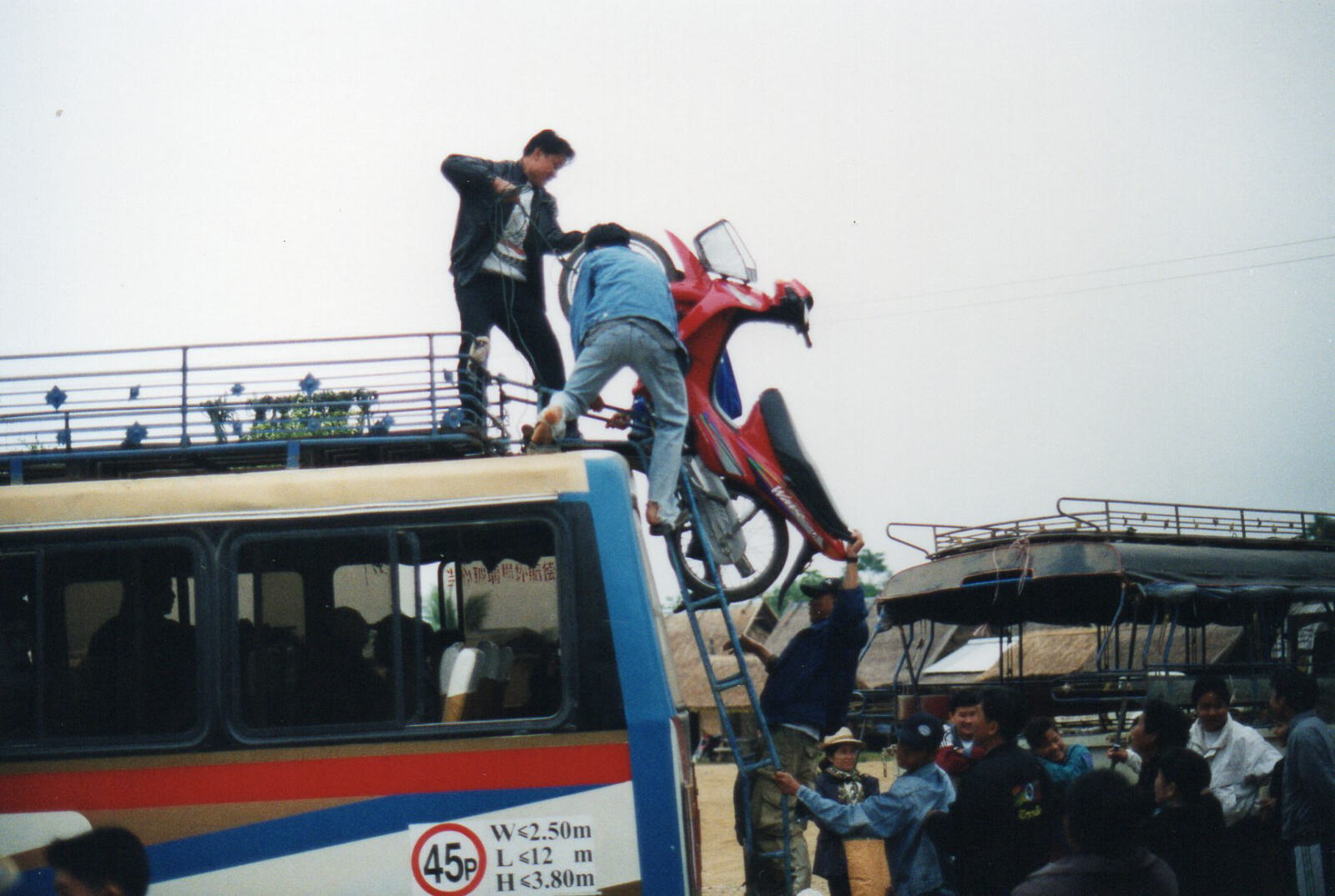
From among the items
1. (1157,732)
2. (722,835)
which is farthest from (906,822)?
(722,835)

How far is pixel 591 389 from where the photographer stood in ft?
19.9

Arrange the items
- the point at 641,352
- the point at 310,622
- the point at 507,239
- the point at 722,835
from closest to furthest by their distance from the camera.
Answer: the point at 310,622 < the point at 641,352 < the point at 507,239 < the point at 722,835

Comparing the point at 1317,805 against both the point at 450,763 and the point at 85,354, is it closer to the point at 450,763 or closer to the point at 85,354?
the point at 450,763

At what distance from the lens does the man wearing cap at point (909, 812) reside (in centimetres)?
605

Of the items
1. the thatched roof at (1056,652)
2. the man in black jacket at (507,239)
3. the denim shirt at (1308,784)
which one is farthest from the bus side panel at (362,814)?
the thatched roof at (1056,652)

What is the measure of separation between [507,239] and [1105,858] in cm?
436

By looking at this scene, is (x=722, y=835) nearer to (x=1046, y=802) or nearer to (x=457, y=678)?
(x=1046, y=802)

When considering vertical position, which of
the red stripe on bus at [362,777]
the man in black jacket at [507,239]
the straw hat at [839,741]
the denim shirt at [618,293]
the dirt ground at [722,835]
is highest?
the man in black jacket at [507,239]

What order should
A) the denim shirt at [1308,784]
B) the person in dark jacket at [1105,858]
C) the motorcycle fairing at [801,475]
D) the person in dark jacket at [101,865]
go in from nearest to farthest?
the person in dark jacket at [101,865]
the person in dark jacket at [1105,858]
the denim shirt at [1308,784]
the motorcycle fairing at [801,475]

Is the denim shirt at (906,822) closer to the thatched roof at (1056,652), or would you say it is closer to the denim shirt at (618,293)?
the denim shirt at (618,293)

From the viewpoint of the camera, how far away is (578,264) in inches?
259

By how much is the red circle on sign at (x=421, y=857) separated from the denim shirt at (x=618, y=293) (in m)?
2.34

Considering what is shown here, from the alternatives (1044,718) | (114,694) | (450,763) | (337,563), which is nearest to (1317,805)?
(1044,718)

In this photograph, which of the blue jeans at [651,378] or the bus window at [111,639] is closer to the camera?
the bus window at [111,639]
